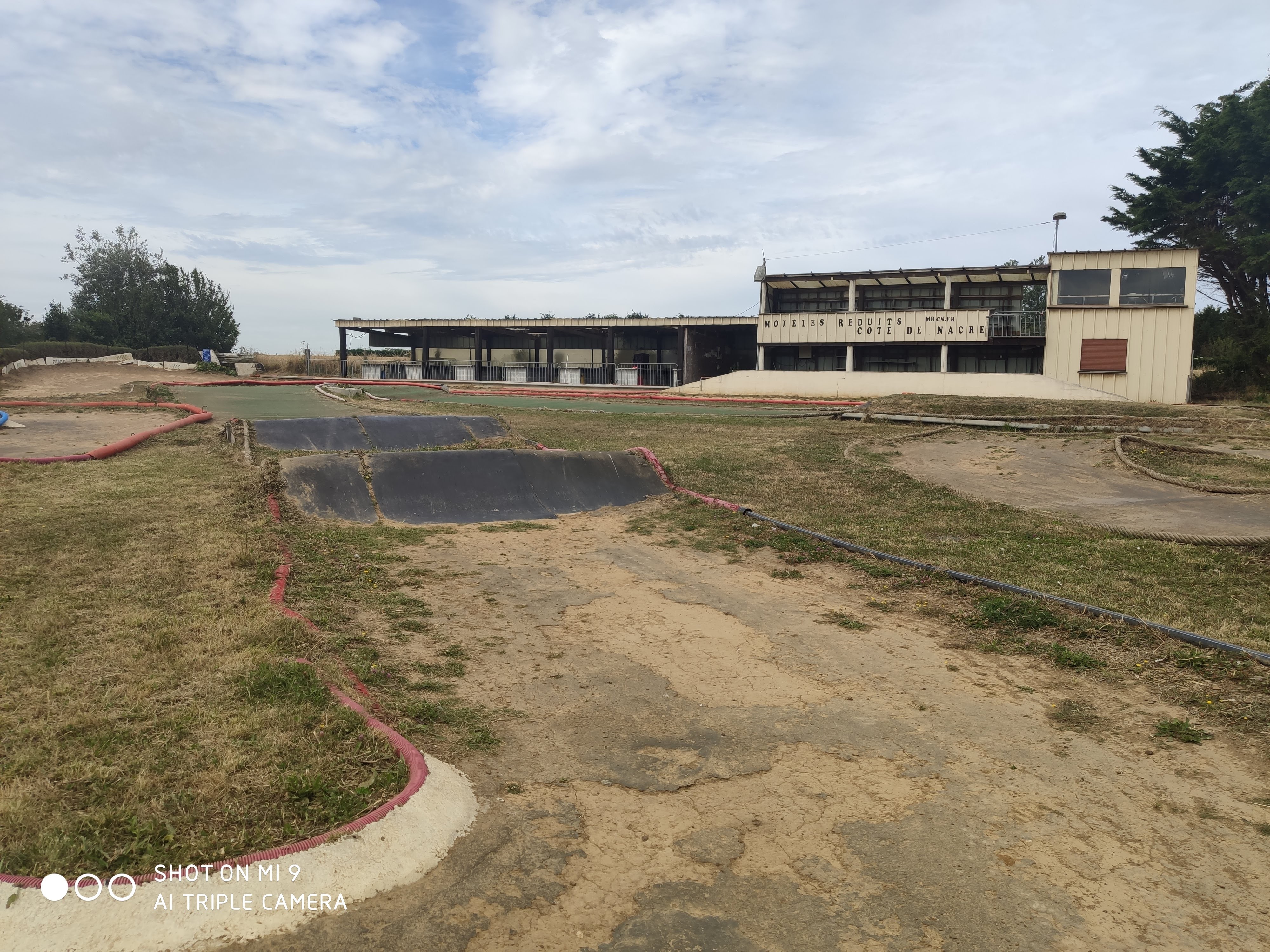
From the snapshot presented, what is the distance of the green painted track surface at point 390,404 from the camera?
19188 millimetres

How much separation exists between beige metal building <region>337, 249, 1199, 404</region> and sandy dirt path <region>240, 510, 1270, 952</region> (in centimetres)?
2988

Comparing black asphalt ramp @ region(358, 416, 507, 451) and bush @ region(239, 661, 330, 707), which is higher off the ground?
black asphalt ramp @ region(358, 416, 507, 451)

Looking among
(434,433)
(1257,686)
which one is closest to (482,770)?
(1257,686)

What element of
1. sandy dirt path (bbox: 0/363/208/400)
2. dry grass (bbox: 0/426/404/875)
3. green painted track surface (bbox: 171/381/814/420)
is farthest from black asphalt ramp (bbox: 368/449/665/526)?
sandy dirt path (bbox: 0/363/208/400)

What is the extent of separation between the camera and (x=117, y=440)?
1339cm

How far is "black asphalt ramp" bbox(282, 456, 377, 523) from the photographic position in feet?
32.6

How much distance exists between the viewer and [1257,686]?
15.7 feet

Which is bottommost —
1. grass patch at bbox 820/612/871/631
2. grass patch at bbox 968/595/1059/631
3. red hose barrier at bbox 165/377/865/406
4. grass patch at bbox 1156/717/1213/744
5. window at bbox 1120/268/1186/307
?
grass patch at bbox 820/612/871/631

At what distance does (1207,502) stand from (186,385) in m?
29.7

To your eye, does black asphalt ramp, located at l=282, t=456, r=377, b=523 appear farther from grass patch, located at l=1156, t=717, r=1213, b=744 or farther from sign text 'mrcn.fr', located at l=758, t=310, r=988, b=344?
sign text 'mrcn.fr', located at l=758, t=310, r=988, b=344

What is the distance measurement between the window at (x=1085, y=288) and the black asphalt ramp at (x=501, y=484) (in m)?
28.2

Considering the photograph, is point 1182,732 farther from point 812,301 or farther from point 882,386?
point 812,301

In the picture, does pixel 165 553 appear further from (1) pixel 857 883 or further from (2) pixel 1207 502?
(2) pixel 1207 502

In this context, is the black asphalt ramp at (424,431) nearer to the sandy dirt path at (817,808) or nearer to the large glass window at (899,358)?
the sandy dirt path at (817,808)
